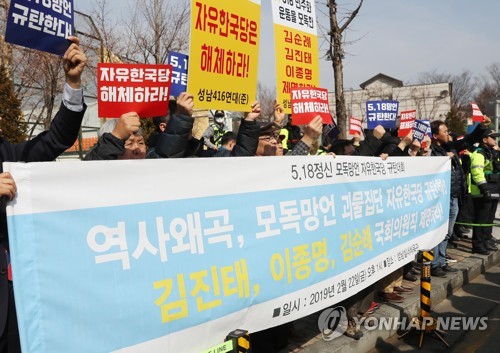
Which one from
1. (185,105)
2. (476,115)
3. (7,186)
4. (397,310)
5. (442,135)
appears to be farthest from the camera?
(442,135)

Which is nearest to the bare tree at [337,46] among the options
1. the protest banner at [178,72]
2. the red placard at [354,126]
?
the red placard at [354,126]

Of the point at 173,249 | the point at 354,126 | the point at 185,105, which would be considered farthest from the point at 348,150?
the point at 173,249

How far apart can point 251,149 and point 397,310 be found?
2411mm

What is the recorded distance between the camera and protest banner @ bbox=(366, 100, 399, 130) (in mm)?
5082

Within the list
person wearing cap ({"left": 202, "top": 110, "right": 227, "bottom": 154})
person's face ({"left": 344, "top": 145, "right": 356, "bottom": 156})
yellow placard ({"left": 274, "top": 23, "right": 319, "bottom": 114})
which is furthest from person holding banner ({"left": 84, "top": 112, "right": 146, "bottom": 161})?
person wearing cap ({"left": 202, "top": 110, "right": 227, "bottom": 154})

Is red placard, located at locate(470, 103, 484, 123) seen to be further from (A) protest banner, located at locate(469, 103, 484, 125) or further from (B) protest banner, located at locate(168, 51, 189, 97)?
(B) protest banner, located at locate(168, 51, 189, 97)

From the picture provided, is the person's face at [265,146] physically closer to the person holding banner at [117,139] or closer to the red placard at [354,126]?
the person holding banner at [117,139]

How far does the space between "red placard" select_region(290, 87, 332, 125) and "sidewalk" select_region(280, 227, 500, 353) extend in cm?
188

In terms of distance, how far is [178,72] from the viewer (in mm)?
5176

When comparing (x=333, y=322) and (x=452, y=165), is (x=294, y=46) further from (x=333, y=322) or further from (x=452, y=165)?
(x=452, y=165)

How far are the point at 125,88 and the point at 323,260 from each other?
1730 mm

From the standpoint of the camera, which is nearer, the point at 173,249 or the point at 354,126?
the point at 173,249

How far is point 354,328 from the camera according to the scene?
3.83 m

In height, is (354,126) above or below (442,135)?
above
